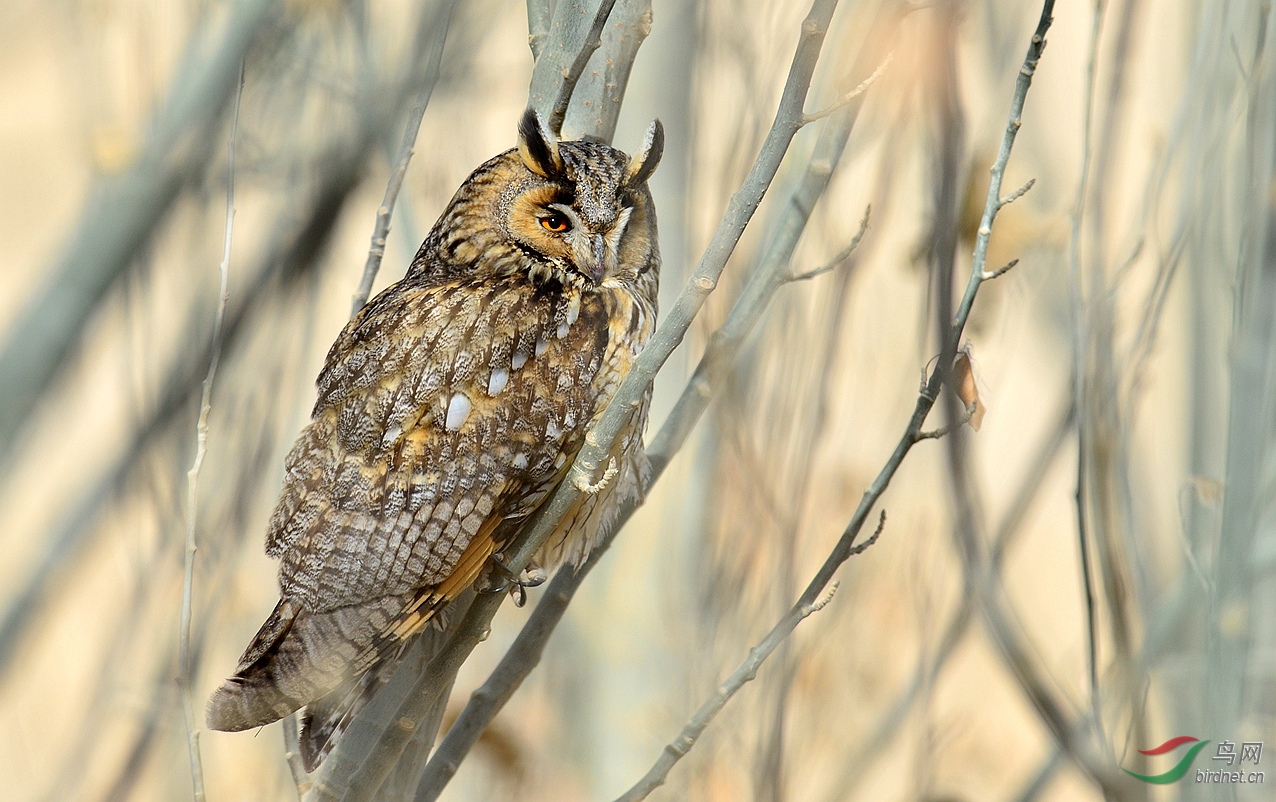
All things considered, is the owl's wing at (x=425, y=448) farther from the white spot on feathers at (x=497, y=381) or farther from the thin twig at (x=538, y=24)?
the thin twig at (x=538, y=24)

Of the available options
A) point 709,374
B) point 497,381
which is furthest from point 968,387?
point 497,381

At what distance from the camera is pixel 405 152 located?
2012 mm

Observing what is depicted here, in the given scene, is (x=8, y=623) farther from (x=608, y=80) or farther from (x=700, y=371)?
(x=608, y=80)

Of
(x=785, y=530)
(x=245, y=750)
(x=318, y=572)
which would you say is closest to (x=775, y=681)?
(x=785, y=530)

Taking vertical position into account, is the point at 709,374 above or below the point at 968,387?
above

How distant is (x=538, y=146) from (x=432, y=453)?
675mm

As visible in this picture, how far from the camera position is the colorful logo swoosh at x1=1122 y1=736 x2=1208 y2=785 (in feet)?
4.48

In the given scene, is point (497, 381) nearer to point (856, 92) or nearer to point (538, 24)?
point (538, 24)

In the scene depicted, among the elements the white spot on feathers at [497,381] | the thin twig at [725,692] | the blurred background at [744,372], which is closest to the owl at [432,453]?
the white spot on feathers at [497,381]

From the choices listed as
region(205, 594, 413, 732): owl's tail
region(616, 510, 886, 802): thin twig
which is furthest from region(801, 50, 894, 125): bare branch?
region(205, 594, 413, 732): owl's tail

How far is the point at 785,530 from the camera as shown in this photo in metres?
2.11
